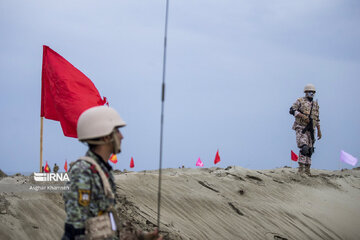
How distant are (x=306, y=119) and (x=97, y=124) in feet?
41.9

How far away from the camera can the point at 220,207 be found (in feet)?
37.9

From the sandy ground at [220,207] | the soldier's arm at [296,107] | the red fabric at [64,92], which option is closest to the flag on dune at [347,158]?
the sandy ground at [220,207]

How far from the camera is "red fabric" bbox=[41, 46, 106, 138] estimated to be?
10.7 m

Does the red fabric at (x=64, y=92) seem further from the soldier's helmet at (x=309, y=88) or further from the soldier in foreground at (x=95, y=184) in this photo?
the soldier's helmet at (x=309, y=88)

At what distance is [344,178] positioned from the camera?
1817 centimetres

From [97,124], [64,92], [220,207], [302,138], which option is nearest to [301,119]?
[302,138]

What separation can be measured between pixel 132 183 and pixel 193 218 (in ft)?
5.11

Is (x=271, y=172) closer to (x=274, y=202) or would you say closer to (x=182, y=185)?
(x=274, y=202)

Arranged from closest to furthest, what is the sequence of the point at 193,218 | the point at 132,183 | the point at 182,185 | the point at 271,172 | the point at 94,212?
1. the point at 94,212
2. the point at 193,218
3. the point at 132,183
4. the point at 182,185
5. the point at 271,172

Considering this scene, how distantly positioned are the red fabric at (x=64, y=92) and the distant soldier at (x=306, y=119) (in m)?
6.99

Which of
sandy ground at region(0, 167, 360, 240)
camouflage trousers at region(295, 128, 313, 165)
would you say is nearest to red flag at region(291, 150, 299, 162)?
sandy ground at region(0, 167, 360, 240)

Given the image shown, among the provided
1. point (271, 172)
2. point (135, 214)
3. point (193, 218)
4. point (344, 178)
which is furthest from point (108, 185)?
point (344, 178)

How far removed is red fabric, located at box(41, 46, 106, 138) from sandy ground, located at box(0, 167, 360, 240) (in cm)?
150

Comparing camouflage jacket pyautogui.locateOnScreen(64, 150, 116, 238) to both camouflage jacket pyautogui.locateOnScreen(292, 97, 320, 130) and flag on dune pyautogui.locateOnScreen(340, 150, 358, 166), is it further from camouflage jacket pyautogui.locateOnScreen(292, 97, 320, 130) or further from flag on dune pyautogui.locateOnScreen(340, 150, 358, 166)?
flag on dune pyautogui.locateOnScreen(340, 150, 358, 166)
